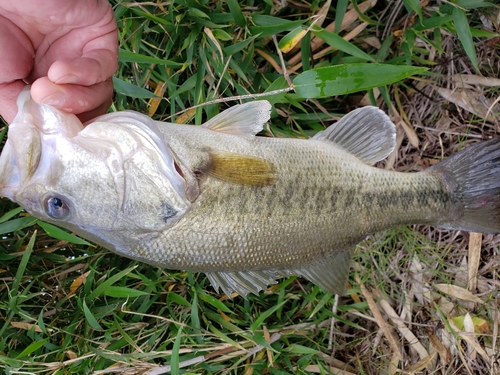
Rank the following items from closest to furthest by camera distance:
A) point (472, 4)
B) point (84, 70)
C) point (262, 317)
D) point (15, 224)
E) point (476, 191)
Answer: point (84, 70) → point (476, 191) → point (472, 4) → point (15, 224) → point (262, 317)

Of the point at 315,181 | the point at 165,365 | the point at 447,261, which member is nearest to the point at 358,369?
the point at 447,261

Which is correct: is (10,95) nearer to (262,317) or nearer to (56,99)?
(56,99)

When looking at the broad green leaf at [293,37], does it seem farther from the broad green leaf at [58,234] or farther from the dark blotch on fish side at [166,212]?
the broad green leaf at [58,234]

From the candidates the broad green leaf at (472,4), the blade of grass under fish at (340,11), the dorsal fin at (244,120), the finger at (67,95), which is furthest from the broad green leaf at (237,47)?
the broad green leaf at (472,4)

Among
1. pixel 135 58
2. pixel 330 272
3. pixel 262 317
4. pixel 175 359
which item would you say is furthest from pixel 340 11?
pixel 175 359

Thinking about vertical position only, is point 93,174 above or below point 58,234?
above

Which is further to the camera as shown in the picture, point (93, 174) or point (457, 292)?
point (457, 292)
